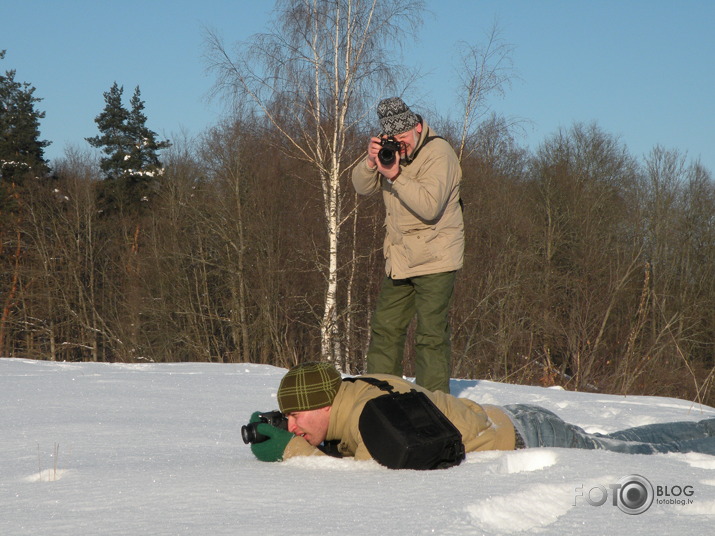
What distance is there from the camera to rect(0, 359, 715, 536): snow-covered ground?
1.60 m

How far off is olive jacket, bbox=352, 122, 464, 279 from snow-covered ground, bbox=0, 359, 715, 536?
4.10 ft

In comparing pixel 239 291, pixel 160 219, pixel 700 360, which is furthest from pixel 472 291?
pixel 160 219

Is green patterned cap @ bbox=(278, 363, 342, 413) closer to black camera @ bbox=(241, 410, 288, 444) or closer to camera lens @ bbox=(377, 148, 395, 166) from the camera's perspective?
black camera @ bbox=(241, 410, 288, 444)

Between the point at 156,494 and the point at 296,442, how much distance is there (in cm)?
63

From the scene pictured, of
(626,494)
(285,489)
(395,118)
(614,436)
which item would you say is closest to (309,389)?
(285,489)

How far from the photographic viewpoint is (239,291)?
2467 cm

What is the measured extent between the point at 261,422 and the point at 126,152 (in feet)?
100

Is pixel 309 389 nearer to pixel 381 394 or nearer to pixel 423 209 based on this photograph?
pixel 381 394

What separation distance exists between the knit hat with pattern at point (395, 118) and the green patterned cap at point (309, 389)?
163 centimetres

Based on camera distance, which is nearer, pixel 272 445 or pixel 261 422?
pixel 272 445

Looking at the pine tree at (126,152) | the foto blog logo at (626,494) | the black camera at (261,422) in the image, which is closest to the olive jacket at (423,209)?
the black camera at (261,422)

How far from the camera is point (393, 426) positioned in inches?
86.2

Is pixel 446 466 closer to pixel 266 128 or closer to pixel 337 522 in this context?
pixel 337 522

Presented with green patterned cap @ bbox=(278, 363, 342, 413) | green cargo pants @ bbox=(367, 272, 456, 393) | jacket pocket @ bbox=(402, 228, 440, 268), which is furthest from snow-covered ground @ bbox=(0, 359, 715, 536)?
jacket pocket @ bbox=(402, 228, 440, 268)
